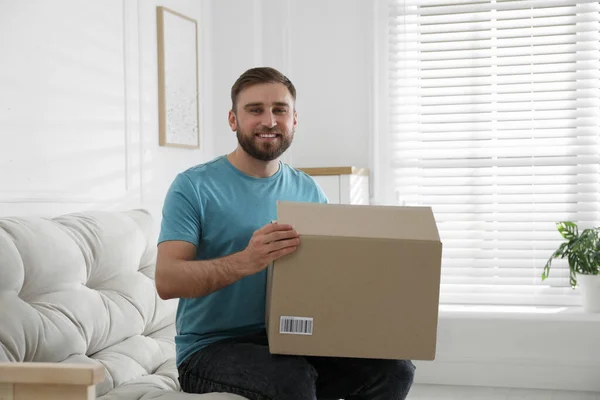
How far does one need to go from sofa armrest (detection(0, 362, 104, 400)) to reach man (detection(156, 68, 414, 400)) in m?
0.48

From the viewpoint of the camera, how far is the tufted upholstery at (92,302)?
176 cm

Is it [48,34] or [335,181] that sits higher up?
[48,34]

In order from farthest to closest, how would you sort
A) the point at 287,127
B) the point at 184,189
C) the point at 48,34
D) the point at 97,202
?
the point at 97,202 < the point at 48,34 < the point at 287,127 < the point at 184,189

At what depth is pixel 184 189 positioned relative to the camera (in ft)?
6.24

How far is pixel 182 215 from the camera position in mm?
1867

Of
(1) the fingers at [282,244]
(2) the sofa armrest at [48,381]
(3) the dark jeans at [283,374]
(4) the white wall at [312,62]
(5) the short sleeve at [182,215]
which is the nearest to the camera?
(2) the sofa armrest at [48,381]

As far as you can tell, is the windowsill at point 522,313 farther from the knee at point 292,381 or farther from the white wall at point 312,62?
the knee at point 292,381

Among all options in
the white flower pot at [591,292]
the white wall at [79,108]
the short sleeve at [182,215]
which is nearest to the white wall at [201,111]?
the white wall at [79,108]

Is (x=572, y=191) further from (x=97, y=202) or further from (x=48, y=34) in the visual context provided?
(x=48, y=34)

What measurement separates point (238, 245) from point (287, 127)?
364 mm

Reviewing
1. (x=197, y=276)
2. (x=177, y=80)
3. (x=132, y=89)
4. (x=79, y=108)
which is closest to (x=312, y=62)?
(x=177, y=80)

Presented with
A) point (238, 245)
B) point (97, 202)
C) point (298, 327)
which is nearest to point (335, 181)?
point (97, 202)

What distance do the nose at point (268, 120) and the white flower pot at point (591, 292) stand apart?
2.20m

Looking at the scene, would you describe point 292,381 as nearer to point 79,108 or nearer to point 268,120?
point 268,120
